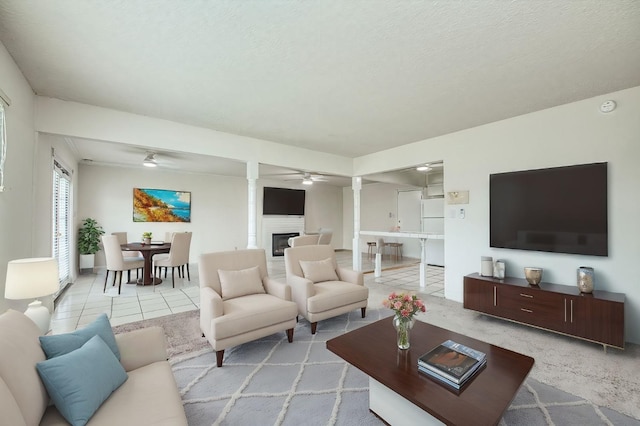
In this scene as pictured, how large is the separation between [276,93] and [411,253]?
6.92 m

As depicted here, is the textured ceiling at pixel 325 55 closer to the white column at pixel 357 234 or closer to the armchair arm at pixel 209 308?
the armchair arm at pixel 209 308

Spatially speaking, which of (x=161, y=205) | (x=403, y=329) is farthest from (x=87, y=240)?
(x=403, y=329)

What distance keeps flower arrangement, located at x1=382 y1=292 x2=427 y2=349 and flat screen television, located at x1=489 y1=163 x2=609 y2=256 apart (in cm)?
248

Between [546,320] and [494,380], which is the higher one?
[494,380]

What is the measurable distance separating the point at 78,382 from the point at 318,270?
2.66 meters

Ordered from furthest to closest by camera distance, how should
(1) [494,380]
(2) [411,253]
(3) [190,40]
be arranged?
(2) [411,253] → (3) [190,40] → (1) [494,380]

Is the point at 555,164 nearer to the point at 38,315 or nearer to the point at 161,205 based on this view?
the point at 38,315

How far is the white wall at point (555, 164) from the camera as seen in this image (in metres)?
2.88

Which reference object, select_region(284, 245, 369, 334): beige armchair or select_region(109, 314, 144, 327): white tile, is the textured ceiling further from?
select_region(109, 314, 144, 327): white tile

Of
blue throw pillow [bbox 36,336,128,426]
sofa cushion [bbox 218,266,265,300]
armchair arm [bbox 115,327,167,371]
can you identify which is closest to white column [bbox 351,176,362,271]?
sofa cushion [bbox 218,266,265,300]

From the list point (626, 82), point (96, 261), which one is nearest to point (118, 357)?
point (626, 82)

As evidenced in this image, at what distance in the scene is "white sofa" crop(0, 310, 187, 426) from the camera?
3.51 feet

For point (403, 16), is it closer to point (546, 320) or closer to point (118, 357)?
point (118, 357)

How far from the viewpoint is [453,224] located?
428cm
